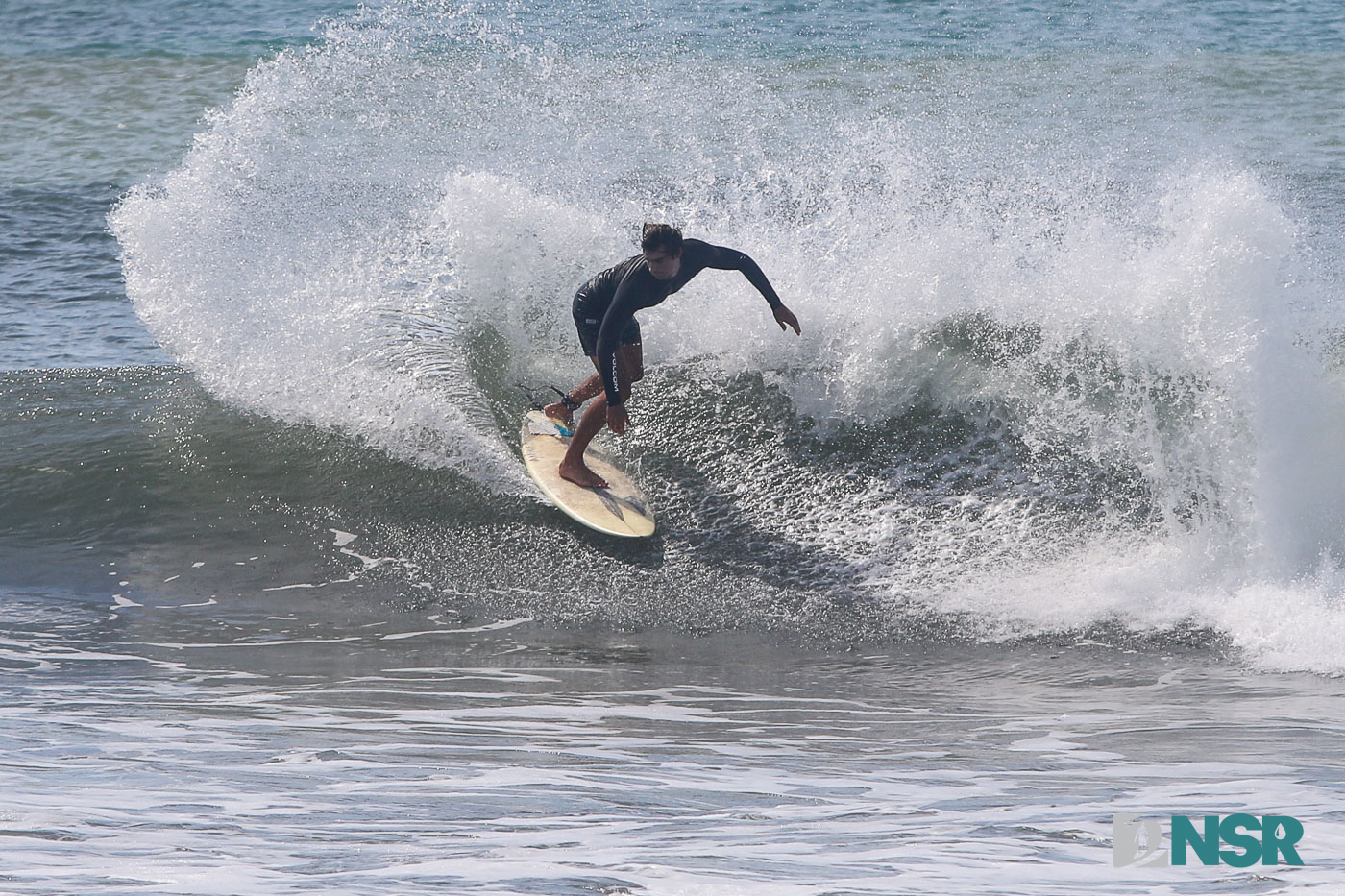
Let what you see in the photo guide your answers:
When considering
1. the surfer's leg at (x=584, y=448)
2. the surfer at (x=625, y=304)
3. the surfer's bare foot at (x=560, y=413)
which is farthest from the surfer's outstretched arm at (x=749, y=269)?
the surfer's bare foot at (x=560, y=413)

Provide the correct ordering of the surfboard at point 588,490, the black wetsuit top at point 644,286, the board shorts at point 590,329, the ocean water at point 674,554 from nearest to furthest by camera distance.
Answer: the ocean water at point 674,554
the black wetsuit top at point 644,286
the surfboard at point 588,490
the board shorts at point 590,329

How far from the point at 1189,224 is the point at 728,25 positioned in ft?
62.8

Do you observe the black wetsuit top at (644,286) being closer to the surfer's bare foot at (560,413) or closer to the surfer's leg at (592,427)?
the surfer's leg at (592,427)

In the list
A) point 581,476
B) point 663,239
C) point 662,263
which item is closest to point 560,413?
point 581,476

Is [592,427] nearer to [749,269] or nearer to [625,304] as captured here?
[625,304]

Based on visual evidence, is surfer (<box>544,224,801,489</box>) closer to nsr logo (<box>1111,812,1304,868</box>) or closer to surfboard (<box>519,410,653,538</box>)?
surfboard (<box>519,410,653,538</box>)

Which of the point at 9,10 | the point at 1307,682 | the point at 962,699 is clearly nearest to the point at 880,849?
the point at 962,699

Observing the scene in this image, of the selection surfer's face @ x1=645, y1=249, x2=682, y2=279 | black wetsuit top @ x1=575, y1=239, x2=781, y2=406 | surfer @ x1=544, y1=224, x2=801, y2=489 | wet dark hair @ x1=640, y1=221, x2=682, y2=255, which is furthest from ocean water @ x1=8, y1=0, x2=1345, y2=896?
wet dark hair @ x1=640, y1=221, x2=682, y2=255

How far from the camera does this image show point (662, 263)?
6.19 meters

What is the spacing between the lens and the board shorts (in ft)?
22.2

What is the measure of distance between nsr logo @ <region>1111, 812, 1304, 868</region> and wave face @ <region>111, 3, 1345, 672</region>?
185cm

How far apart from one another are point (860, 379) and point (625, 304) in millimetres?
1628

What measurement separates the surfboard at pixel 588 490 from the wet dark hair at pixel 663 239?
4.50ft

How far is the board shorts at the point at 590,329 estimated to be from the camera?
6.75 meters
